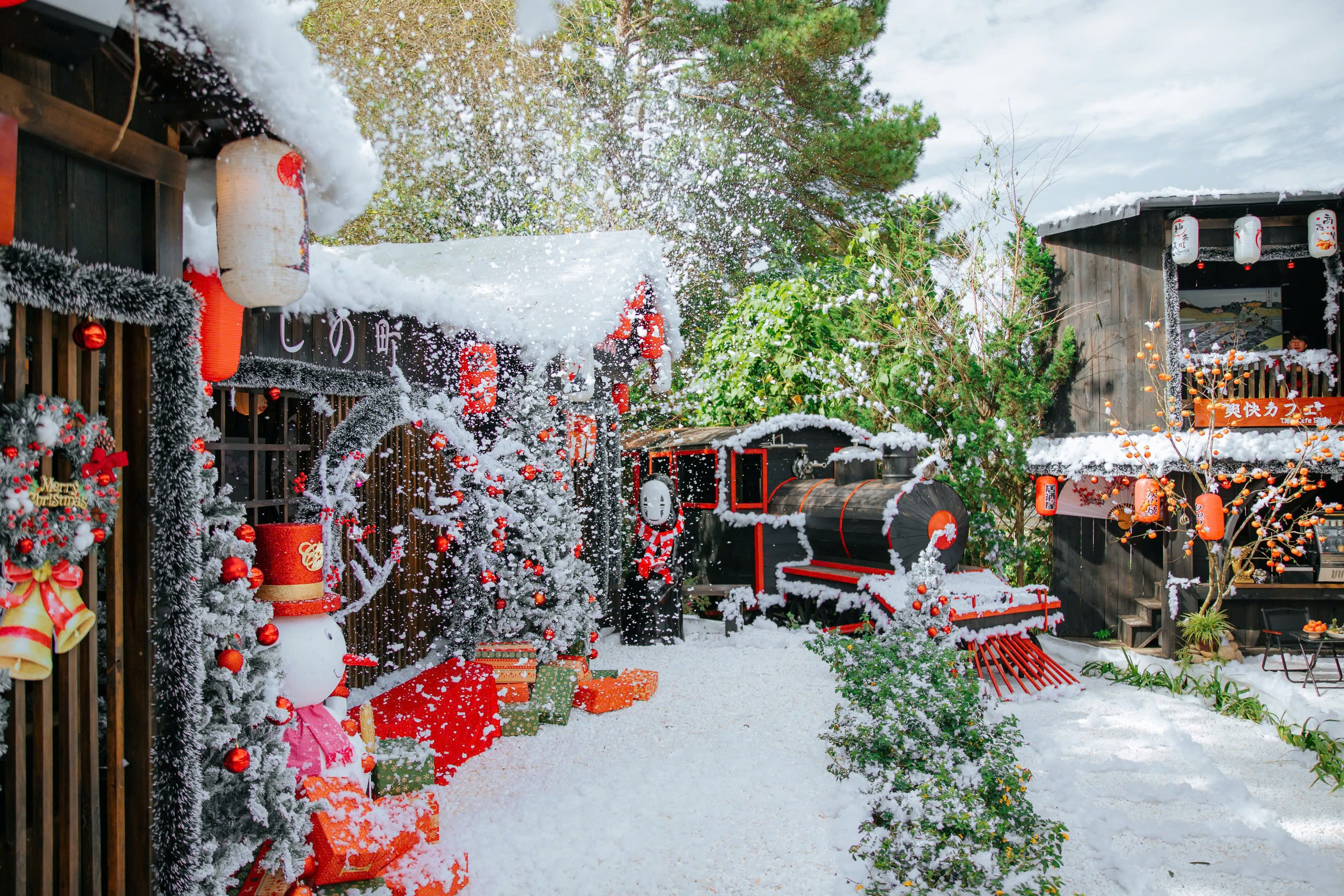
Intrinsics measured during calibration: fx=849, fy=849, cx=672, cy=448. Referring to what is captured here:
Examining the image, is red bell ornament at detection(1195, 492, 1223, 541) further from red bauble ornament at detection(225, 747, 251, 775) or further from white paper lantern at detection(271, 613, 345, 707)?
red bauble ornament at detection(225, 747, 251, 775)

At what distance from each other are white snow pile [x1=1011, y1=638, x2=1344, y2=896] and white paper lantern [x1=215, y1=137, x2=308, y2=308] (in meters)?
4.53

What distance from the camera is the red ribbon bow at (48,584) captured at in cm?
207

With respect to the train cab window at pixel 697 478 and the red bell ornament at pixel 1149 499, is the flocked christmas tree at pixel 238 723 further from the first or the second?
the red bell ornament at pixel 1149 499

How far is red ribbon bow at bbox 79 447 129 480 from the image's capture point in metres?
2.31

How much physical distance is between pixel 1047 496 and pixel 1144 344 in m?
2.27

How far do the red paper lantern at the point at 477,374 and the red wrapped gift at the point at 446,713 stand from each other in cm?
179

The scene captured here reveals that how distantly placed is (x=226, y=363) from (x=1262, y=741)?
800 cm

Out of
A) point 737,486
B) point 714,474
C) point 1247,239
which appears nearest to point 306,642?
point 737,486

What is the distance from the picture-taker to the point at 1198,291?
1253 cm

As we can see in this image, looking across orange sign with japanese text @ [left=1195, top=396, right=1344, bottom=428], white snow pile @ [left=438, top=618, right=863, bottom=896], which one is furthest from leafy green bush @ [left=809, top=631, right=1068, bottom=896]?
orange sign with japanese text @ [left=1195, top=396, right=1344, bottom=428]

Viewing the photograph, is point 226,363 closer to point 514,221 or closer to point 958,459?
point 958,459

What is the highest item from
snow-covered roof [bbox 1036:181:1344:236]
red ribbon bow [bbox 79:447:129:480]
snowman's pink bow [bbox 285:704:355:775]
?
snow-covered roof [bbox 1036:181:1344:236]

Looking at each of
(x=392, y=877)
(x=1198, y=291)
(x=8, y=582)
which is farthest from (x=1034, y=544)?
(x=8, y=582)

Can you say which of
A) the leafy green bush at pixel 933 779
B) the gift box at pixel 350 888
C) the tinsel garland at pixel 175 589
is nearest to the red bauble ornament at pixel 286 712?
the tinsel garland at pixel 175 589
